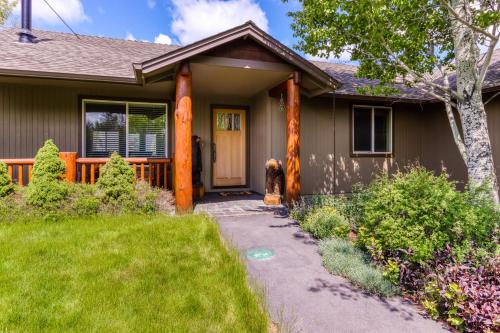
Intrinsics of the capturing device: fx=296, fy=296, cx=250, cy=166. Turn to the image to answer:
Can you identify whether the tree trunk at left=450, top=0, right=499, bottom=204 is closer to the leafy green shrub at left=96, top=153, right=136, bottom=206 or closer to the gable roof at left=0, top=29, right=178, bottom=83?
the leafy green shrub at left=96, top=153, right=136, bottom=206

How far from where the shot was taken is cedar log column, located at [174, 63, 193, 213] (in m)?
5.45

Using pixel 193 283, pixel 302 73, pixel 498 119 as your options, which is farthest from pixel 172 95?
pixel 498 119

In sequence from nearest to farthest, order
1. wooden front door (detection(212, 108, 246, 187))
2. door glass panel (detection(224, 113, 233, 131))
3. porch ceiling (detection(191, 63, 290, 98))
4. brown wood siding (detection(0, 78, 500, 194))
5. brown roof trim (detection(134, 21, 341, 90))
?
1. brown roof trim (detection(134, 21, 341, 90))
2. porch ceiling (detection(191, 63, 290, 98))
3. brown wood siding (detection(0, 78, 500, 194))
4. wooden front door (detection(212, 108, 246, 187))
5. door glass panel (detection(224, 113, 233, 131))

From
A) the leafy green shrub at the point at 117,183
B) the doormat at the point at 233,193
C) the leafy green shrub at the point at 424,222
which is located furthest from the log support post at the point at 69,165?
the leafy green shrub at the point at 424,222

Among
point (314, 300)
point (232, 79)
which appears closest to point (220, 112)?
point (232, 79)

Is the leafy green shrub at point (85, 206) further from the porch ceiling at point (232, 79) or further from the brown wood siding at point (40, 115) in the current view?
the porch ceiling at point (232, 79)

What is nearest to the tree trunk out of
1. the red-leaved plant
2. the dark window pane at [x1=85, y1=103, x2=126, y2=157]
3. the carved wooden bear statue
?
the red-leaved plant

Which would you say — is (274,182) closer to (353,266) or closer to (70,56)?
(353,266)

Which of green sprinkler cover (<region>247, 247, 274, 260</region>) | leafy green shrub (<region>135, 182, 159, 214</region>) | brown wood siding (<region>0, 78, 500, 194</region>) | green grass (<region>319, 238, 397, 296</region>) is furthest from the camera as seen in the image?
brown wood siding (<region>0, 78, 500, 194</region>)

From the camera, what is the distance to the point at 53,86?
685cm

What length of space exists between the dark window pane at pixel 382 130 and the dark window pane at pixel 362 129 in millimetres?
245

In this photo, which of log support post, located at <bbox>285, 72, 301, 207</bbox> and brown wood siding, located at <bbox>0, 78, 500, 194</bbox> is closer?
log support post, located at <bbox>285, 72, 301, 207</bbox>

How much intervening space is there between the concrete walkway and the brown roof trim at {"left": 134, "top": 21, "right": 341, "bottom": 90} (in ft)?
10.8

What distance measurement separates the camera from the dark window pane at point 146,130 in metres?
7.45
